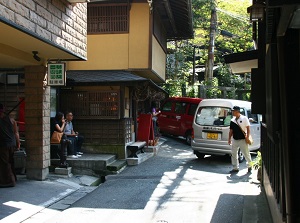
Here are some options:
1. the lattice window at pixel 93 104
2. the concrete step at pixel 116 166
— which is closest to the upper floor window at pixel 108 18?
the lattice window at pixel 93 104

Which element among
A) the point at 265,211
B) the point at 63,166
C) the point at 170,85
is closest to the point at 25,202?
the point at 63,166

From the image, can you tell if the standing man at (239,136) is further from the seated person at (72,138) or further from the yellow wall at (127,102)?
the seated person at (72,138)

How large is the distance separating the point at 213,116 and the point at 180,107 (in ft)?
14.7

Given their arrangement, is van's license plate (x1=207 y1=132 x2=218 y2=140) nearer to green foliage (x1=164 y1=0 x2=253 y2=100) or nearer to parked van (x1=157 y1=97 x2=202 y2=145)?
parked van (x1=157 y1=97 x2=202 y2=145)

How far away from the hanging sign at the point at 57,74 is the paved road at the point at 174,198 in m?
2.84

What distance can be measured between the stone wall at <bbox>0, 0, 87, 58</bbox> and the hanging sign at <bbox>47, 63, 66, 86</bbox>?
55 centimetres

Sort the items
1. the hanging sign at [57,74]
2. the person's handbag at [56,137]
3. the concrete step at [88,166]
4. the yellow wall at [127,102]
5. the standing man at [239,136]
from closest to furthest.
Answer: the hanging sign at [57,74] → the person's handbag at [56,137] → the standing man at [239,136] → the concrete step at [88,166] → the yellow wall at [127,102]

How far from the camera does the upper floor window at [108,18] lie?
13.7 meters

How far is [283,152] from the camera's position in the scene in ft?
13.3

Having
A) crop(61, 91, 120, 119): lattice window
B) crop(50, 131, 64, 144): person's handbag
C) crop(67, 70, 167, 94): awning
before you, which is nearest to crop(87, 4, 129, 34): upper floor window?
crop(67, 70, 167, 94): awning

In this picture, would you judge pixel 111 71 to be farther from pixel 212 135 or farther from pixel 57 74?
pixel 57 74

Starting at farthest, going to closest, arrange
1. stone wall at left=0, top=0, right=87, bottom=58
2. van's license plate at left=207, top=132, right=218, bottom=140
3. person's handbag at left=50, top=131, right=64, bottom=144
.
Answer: van's license plate at left=207, top=132, right=218, bottom=140, person's handbag at left=50, top=131, right=64, bottom=144, stone wall at left=0, top=0, right=87, bottom=58

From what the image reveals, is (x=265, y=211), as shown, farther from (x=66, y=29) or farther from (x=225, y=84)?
(x=225, y=84)

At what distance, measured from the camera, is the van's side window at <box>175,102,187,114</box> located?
17.6m
